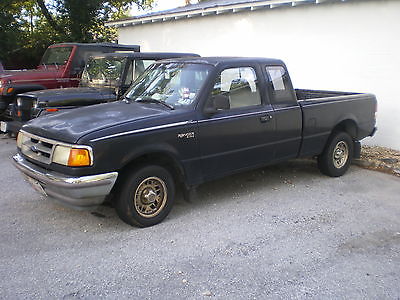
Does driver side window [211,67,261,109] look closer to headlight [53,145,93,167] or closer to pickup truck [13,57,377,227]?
pickup truck [13,57,377,227]

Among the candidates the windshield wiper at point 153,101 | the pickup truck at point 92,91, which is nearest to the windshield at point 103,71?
the pickup truck at point 92,91

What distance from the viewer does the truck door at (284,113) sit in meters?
5.39

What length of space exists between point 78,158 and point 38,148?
2.32ft

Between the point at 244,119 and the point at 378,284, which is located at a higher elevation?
the point at 244,119

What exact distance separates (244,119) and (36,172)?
8.32 feet

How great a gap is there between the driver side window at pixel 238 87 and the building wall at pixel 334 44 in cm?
369

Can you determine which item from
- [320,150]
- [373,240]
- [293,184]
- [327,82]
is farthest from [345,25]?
[373,240]

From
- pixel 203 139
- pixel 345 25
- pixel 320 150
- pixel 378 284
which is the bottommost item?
pixel 378 284

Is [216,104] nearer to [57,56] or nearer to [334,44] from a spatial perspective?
[334,44]

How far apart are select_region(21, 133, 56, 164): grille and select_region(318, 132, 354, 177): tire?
4.14 meters

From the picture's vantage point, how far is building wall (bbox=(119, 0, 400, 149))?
750 centimetres

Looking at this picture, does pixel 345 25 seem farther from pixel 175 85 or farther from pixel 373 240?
pixel 373 240

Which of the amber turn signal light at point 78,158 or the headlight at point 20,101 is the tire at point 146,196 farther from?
the headlight at point 20,101

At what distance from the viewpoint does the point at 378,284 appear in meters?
3.39
